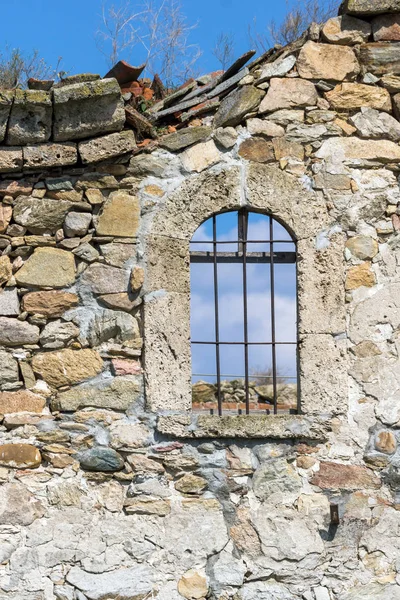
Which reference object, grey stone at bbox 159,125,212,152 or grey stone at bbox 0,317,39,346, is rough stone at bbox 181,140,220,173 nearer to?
grey stone at bbox 159,125,212,152

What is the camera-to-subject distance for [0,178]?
465 centimetres

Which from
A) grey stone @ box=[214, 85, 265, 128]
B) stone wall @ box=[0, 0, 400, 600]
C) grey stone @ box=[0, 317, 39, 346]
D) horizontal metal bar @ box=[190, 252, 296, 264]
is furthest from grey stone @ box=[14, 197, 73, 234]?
grey stone @ box=[214, 85, 265, 128]

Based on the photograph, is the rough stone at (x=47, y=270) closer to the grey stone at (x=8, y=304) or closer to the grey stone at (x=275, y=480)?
the grey stone at (x=8, y=304)

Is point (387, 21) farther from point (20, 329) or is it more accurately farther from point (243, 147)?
point (20, 329)

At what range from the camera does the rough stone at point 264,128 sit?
473cm

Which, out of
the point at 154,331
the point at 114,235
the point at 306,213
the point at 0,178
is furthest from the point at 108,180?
the point at 306,213

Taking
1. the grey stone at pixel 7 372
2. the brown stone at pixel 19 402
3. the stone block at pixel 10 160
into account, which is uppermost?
the stone block at pixel 10 160

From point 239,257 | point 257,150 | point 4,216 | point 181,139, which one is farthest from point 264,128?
point 4,216

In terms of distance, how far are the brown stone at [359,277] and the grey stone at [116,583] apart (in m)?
2.23

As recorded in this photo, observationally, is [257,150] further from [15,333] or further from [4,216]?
[15,333]

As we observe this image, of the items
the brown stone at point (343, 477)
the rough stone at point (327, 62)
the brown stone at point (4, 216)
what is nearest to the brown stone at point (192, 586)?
the brown stone at point (343, 477)

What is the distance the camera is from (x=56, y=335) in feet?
14.9

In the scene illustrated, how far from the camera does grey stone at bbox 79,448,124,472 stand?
4453 mm

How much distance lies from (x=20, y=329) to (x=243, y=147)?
6.20 feet
